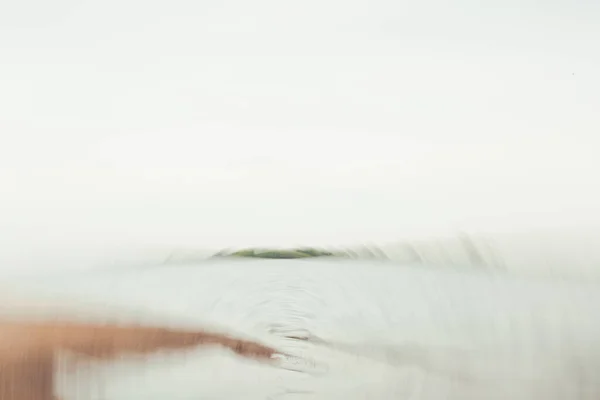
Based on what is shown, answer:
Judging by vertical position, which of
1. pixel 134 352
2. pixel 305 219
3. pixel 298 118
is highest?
pixel 298 118

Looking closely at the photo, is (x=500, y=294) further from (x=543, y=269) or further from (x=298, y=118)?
(x=298, y=118)

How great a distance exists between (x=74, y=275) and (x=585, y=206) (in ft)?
1.79

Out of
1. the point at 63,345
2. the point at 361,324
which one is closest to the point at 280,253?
the point at 361,324

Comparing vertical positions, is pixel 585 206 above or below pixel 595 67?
below

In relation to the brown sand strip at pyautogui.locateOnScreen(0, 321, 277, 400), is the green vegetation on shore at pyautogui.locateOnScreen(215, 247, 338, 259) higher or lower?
higher

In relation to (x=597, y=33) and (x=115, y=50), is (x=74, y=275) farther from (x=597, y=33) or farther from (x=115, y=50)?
(x=597, y=33)

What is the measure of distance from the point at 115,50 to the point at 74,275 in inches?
9.6

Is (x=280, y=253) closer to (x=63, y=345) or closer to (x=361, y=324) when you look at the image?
(x=361, y=324)

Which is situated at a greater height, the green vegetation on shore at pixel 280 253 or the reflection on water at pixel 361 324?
the green vegetation on shore at pixel 280 253

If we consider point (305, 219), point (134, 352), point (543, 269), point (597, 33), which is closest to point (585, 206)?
point (543, 269)

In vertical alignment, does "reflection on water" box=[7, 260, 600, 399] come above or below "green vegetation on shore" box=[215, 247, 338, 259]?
below

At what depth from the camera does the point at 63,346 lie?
56 centimetres

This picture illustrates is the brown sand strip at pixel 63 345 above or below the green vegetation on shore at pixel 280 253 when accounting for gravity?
below

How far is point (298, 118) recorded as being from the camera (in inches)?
24.5
